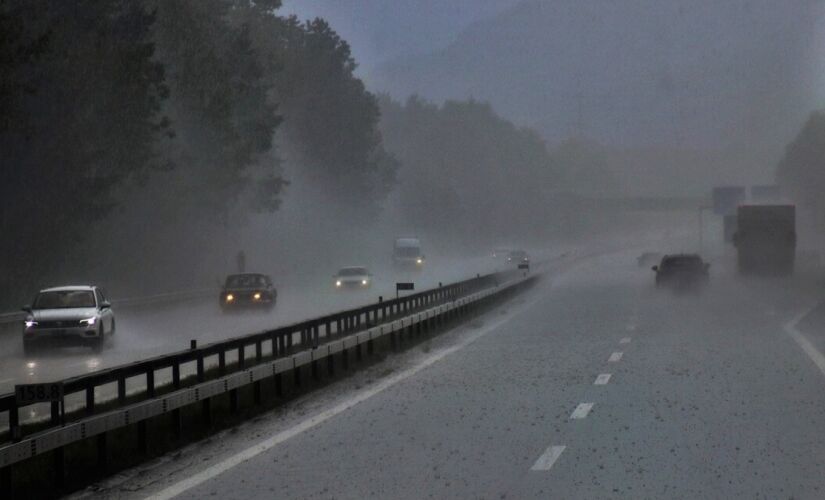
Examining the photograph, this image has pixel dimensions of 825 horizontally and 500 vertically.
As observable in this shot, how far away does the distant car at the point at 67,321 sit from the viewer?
33.5m

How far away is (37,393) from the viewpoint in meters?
12.3

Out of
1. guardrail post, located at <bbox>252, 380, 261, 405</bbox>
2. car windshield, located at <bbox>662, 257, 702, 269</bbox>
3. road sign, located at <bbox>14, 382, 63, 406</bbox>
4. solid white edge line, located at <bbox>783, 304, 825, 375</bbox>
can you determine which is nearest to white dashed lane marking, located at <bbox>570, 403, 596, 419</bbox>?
guardrail post, located at <bbox>252, 380, 261, 405</bbox>

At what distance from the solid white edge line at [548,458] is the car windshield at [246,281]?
130ft

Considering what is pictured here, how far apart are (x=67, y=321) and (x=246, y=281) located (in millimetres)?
20915

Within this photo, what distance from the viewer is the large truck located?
7131 centimetres

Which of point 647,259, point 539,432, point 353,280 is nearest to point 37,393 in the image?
point 539,432

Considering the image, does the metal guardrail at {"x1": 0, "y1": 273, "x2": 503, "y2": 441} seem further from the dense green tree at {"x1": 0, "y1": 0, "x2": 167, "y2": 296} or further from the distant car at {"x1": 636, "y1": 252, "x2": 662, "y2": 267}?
the distant car at {"x1": 636, "y1": 252, "x2": 662, "y2": 267}

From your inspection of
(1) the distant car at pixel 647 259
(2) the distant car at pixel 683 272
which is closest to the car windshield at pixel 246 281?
(2) the distant car at pixel 683 272

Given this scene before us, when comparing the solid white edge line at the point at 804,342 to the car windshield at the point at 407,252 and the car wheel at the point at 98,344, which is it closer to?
the car wheel at the point at 98,344

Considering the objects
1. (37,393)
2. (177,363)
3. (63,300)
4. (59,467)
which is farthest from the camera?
(63,300)

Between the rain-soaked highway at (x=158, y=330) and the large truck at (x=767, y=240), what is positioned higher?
the large truck at (x=767, y=240)

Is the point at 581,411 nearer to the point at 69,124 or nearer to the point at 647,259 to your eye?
the point at 69,124

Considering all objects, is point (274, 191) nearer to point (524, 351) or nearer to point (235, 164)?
point (235, 164)

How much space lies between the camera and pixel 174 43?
80.7 meters
